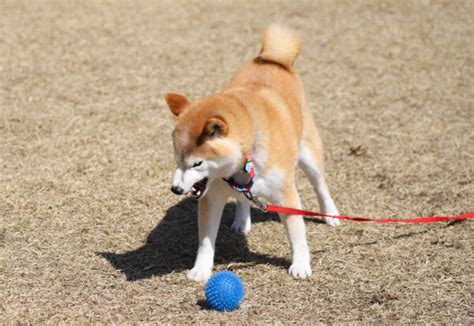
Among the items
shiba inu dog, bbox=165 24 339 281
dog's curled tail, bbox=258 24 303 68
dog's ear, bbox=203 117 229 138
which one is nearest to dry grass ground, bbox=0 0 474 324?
Result: shiba inu dog, bbox=165 24 339 281

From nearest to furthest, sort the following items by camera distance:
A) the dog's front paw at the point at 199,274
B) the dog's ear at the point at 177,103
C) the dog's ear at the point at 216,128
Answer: the dog's ear at the point at 216,128 → the dog's ear at the point at 177,103 → the dog's front paw at the point at 199,274

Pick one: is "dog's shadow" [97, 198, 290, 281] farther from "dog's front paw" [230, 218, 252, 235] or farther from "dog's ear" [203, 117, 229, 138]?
"dog's ear" [203, 117, 229, 138]

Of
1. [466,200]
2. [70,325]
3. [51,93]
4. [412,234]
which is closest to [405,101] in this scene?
[466,200]

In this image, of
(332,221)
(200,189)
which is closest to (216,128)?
(200,189)

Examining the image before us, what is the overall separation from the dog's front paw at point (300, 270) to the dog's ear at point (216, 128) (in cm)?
102

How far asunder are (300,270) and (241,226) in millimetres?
747

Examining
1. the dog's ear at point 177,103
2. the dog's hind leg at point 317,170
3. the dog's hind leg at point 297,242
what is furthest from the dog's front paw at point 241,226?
the dog's ear at point 177,103

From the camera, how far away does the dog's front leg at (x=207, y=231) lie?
13.0 ft

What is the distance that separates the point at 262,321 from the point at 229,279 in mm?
272

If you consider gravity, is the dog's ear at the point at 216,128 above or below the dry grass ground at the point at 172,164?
above

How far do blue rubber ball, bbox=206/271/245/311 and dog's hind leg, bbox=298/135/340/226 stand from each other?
3.95ft

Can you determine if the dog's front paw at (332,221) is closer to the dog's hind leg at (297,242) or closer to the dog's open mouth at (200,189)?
the dog's hind leg at (297,242)

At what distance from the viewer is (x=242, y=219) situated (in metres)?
4.64

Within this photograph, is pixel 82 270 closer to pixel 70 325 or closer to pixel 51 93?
pixel 70 325
